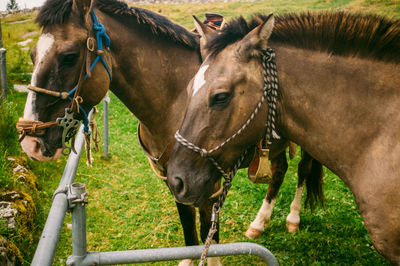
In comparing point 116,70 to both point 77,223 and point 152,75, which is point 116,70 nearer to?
point 152,75

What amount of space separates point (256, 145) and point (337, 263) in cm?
228

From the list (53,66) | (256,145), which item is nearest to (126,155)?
(53,66)

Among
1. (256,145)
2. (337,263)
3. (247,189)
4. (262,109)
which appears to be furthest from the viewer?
(247,189)

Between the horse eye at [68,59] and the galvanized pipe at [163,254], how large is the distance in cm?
139

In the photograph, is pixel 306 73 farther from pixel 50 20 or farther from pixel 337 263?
pixel 337 263

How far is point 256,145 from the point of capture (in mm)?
1806

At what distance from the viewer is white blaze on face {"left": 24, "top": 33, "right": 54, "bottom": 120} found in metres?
1.96

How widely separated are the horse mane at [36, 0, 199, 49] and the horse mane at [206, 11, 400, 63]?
33.4 inches

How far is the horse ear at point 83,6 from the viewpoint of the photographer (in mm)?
2051

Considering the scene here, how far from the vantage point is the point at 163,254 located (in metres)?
1.28

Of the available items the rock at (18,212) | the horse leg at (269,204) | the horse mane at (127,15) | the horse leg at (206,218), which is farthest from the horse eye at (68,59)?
the horse leg at (269,204)

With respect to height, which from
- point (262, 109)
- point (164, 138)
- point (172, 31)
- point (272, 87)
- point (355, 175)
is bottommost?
point (164, 138)

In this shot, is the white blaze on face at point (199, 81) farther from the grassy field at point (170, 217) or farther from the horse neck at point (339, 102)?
the grassy field at point (170, 217)

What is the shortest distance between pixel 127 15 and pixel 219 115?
140 cm
